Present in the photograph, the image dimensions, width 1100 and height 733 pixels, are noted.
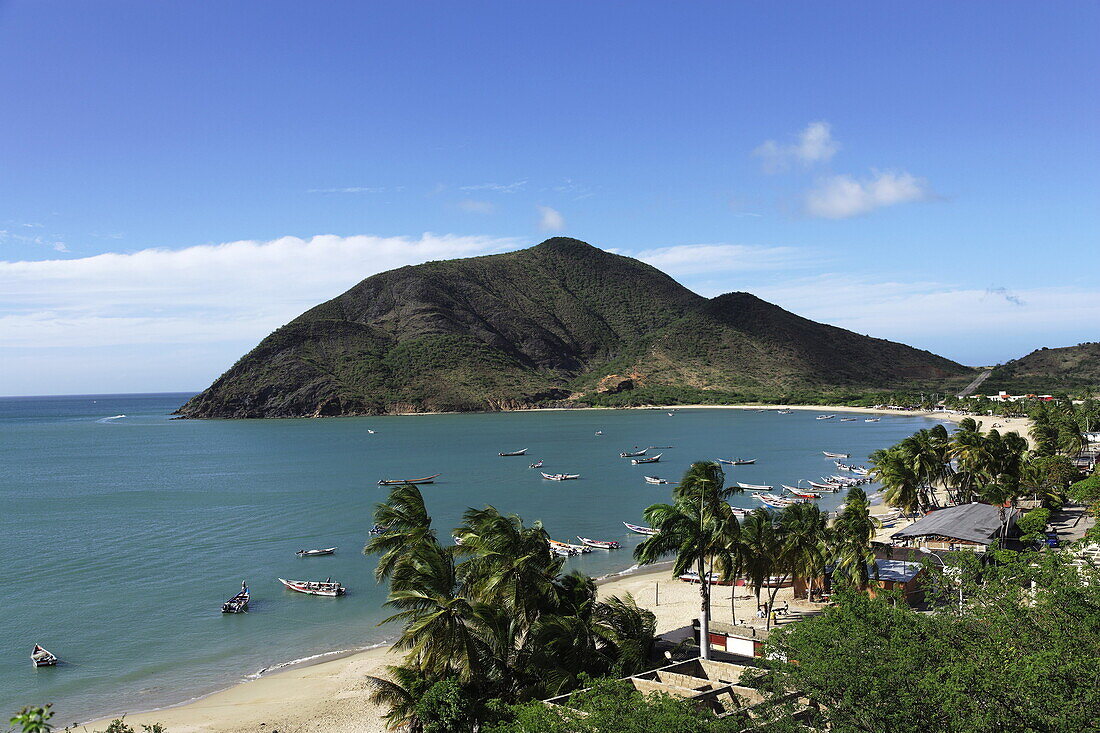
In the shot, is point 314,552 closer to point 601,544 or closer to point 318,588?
point 318,588

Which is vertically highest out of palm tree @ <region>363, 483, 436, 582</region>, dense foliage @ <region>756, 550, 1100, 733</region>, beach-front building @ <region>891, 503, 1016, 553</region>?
palm tree @ <region>363, 483, 436, 582</region>

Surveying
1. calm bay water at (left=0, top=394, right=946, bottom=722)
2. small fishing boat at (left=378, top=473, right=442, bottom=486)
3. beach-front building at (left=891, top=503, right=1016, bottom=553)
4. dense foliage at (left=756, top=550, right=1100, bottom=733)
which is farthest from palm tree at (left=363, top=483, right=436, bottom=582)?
small fishing boat at (left=378, top=473, right=442, bottom=486)

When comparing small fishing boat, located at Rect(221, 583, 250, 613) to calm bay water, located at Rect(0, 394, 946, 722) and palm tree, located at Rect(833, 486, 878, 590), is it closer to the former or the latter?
calm bay water, located at Rect(0, 394, 946, 722)

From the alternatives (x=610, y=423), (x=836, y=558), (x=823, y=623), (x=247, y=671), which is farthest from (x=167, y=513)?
(x=610, y=423)

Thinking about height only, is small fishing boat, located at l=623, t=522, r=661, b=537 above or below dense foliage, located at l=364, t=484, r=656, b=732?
below

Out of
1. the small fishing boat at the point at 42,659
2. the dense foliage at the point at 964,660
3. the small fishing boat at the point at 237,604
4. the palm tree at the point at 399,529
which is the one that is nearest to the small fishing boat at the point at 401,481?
the small fishing boat at the point at 237,604

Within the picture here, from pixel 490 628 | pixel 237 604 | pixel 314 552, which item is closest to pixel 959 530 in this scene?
pixel 490 628

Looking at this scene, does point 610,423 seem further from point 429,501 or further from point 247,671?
point 247,671
